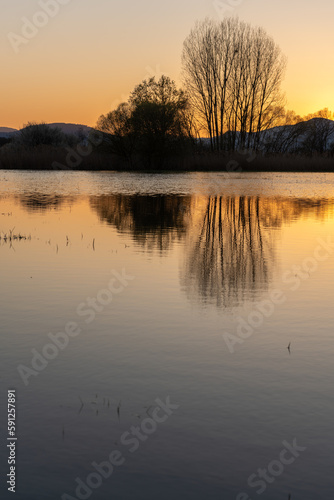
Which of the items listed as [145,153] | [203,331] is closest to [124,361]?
[203,331]

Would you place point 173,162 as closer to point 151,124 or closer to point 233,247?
point 151,124

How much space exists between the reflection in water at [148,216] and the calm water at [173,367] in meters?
1.23

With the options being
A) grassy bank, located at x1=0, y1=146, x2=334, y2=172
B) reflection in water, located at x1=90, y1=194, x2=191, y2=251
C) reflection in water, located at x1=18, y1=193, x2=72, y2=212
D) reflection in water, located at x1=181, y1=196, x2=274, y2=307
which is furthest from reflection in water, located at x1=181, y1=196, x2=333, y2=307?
grassy bank, located at x1=0, y1=146, x2=334, y2=172

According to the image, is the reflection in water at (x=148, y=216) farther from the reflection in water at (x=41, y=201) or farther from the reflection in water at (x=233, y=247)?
the reflection in water at (x=41, y=201)

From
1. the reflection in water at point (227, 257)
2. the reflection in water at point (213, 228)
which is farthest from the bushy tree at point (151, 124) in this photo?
the reflection in water at point (227, 257)

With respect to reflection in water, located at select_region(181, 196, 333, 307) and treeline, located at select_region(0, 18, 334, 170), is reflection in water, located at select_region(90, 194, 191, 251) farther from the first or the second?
treeline, located at select_region(0, 18, 334, 170)

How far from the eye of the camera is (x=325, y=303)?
818 centimetres

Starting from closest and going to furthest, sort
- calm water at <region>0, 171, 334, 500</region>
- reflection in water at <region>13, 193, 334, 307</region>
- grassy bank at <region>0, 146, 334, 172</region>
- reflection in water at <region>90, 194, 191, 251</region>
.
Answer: calm water at <region>0, 171, 334, 500</region> → reflection in water at <region>13, 193, 334, 307</region> → reflection in water at <region>90, 194, 191, 251</region> → grassy bank at <region>0, 146, 334, 172</region>

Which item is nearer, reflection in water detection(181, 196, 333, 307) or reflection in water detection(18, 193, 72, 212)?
reflection in water detection(181, 196, 333, 307)

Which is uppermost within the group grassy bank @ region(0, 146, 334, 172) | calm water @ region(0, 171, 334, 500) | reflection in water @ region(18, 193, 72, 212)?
grassy bank @ region(0, 146, 334, 172)

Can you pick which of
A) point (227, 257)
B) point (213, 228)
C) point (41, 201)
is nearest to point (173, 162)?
point (41, 201)

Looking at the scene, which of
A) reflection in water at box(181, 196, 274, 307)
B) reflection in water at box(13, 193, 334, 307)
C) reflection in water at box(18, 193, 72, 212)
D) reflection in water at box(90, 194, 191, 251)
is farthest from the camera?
reflection in water at box(18, 193, 72, 212)

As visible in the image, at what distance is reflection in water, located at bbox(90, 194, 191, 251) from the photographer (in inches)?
572

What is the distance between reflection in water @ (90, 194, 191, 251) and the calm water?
1.23 m
